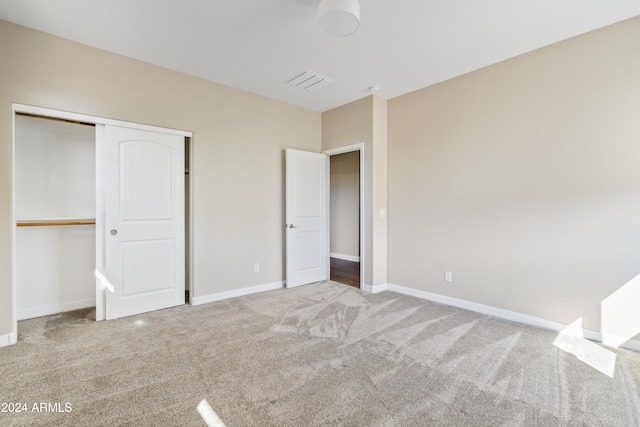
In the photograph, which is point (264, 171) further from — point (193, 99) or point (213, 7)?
point (213, 7)

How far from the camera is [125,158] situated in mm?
3041

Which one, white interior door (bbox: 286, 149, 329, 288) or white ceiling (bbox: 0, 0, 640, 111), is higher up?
white ceiling (bbox: 0, 0, 640, 111)

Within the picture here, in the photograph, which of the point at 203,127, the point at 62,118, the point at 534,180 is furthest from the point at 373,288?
the point at 62,118

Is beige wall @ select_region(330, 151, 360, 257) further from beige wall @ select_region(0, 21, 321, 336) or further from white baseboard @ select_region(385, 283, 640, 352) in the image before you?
white baseboard @ select_region(385, 283, 640, 352)

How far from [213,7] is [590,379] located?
3925 mm

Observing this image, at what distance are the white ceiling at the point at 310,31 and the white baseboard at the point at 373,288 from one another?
2.75 m

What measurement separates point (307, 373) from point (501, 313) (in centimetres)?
230

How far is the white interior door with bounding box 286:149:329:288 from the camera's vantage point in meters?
4.25

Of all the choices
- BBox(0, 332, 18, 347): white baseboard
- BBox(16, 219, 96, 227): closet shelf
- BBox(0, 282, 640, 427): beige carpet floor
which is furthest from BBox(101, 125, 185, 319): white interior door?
BBox(0, 332, 18, 347): white baseboard

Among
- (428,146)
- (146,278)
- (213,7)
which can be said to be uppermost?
(213,7)

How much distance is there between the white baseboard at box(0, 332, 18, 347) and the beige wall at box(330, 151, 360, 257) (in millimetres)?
5300

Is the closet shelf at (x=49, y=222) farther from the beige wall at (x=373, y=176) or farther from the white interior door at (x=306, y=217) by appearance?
the beige wall at (x=373, y=176)

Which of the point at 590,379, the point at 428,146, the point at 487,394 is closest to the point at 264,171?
the point at 428,146

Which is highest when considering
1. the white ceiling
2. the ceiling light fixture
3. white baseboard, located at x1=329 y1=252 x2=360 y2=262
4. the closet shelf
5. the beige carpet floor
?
the white ceiling
